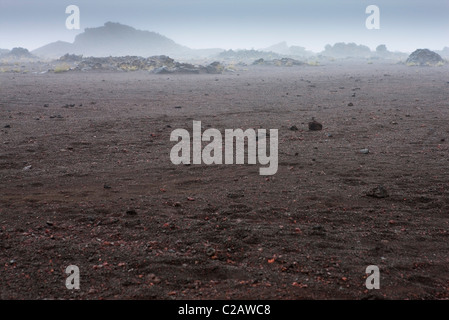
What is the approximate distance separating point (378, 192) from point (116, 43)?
168 meters

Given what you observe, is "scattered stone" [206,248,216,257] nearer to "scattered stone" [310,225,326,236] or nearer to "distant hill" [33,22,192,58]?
"scattered stone" [310,225,326,236]

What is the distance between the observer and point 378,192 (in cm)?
559

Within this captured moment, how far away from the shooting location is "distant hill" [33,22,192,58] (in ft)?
486

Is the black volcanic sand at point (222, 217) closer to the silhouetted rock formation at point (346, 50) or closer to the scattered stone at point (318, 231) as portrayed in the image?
the scattered stone at point (318, 231)

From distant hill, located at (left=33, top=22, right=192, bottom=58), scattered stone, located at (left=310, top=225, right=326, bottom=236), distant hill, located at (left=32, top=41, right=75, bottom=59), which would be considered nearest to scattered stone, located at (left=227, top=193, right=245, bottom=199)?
scattered stone, located at (left=310, top=225, right=326, bottom=236)

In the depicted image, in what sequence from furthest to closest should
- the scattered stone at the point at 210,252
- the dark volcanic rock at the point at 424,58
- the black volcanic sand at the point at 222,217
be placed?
the dark volcanic rock at the point at 424,58 → the scattered stone at the point at 210,252 → the black volcanic sand at the point at 222,217

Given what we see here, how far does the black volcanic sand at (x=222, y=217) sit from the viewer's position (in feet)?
11.4

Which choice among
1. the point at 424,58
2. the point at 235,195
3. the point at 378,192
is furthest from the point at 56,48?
the point at 378,192

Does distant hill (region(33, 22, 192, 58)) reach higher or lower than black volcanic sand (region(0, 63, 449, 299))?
higher

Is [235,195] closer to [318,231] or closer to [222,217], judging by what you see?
[222,217]

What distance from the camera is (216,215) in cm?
500

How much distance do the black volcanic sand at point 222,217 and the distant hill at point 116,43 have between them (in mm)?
143325

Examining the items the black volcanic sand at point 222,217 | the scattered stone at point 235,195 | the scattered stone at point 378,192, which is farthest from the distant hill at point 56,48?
the scattered stone at point 378,192

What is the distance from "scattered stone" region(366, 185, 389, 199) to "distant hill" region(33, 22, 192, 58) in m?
146
